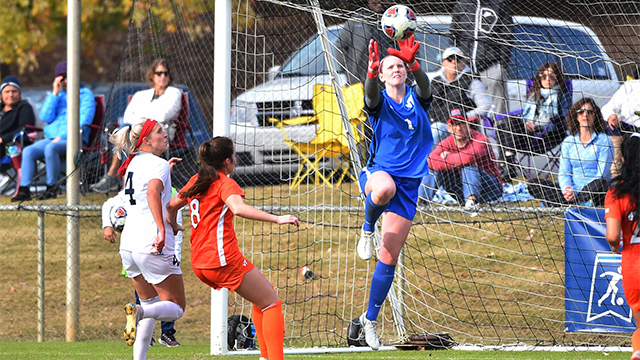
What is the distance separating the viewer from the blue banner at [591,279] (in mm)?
7992

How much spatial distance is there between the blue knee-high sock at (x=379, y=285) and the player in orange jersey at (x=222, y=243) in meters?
1.11

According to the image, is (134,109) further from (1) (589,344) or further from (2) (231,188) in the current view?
(1) (589,344)

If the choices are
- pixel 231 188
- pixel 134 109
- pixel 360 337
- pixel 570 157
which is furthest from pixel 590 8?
pixel 134 109

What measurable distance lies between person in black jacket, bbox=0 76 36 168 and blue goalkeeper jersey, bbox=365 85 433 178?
9293mm

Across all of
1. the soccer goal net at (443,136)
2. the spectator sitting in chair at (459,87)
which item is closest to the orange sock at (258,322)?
the soccer goal net at (443,136)

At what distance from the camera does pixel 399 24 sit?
6.34 meters

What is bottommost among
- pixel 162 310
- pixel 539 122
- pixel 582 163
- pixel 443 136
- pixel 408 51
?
pixel 162 310

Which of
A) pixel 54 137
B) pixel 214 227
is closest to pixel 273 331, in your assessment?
pixel 214 227

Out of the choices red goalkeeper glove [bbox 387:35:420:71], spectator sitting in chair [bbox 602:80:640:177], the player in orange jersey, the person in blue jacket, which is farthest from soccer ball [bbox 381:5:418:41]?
the person in blue jacket

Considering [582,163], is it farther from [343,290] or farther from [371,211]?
[371,211]

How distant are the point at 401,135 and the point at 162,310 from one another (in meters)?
2.25

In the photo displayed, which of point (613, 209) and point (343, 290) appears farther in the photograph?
point (343, 290)

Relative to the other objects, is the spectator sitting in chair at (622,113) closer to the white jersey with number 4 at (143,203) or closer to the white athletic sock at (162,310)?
the white jersey with number 4 at (143,203)

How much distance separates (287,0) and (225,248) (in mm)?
3323
